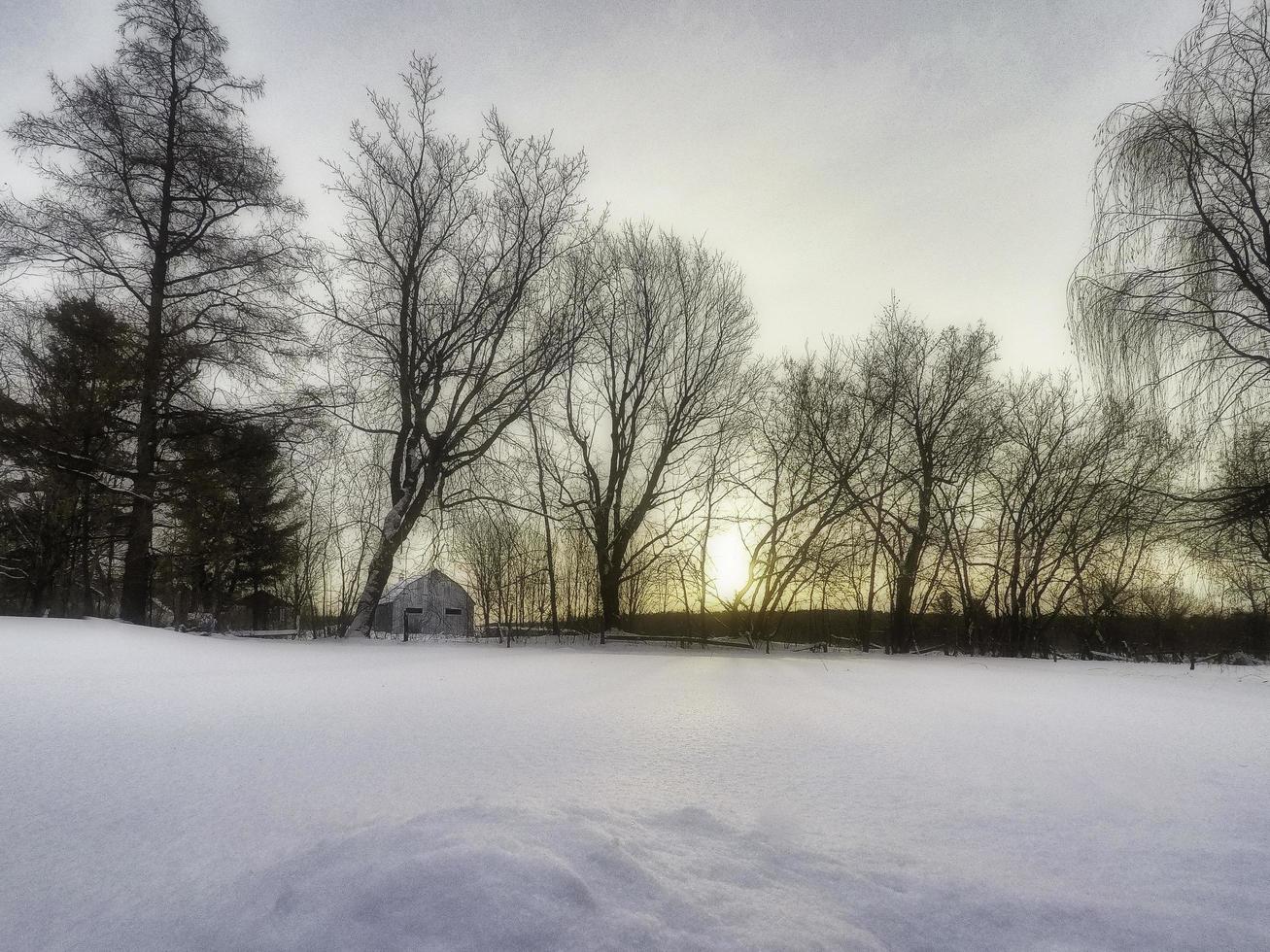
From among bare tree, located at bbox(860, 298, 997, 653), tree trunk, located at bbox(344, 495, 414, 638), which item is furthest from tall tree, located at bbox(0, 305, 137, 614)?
bare tree, located at bbox(860, 298, 997, 653)

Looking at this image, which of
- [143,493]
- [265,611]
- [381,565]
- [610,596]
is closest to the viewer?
[143,493]

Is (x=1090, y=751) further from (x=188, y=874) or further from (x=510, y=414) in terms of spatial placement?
(x=510, y=414)

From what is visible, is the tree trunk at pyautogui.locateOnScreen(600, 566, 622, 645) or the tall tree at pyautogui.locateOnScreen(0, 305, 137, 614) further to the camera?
the tree trunk at pyautogui.locateOnScreen(600, 566, 622, 645)

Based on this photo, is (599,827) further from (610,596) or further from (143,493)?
(610,596)

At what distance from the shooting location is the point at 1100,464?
15469mm

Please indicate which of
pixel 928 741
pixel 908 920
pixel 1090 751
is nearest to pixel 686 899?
pixel 908 920

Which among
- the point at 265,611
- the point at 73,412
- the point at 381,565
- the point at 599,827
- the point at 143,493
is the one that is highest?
the point at 73,412

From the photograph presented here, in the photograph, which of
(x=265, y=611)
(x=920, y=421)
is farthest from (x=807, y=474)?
(x=265, y=611)

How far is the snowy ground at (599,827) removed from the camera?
124 centimetres

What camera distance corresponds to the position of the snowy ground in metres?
1.24

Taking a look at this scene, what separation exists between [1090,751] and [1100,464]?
52.1 ft

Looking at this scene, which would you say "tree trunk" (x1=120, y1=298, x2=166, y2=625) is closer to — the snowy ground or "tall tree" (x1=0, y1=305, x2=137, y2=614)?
"tall tree" (x1=0, y1=305, x2=137, y2=614)

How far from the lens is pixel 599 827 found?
1640mm

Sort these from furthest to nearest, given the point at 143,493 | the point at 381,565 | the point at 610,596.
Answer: the point at 610,596
the point at 381,565
the point at 143,493
